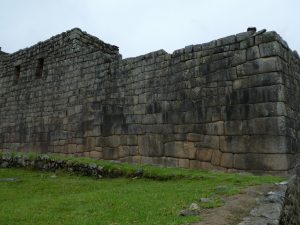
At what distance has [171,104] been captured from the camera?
32.8 ft

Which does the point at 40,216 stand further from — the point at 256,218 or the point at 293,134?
the point at 293,134

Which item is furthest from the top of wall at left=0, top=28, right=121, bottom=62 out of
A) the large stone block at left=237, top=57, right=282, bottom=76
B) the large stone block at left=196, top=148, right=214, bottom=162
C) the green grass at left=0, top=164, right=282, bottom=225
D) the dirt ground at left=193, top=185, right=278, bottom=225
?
the dirt ground at left=193, top=185, right=278, bottom=225

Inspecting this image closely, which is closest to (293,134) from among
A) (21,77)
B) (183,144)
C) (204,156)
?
(204,156)

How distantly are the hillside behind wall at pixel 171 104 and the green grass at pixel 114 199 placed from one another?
902 millimetres

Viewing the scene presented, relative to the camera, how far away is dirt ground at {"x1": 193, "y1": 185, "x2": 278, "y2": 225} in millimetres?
4188

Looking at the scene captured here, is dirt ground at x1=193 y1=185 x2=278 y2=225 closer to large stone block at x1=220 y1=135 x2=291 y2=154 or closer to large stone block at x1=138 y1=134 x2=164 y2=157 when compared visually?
large stone block at x1=220 y1=135 x2=291 y2=154

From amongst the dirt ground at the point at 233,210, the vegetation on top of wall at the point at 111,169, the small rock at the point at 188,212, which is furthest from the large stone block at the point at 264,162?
the small rock at the point at 188,212

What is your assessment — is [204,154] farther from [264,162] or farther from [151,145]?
[151,145]

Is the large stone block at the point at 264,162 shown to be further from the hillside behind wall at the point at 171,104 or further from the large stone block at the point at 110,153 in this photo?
the large stone block at the point at 110,153

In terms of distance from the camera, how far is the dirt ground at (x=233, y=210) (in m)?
4.19

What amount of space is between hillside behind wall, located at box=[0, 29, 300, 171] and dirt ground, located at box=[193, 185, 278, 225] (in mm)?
2388

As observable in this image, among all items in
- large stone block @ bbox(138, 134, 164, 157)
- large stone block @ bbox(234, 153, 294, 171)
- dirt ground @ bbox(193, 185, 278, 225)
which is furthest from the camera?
large stone block @ bbox(138, 134, 164, 157)

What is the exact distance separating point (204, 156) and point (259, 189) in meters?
3.03

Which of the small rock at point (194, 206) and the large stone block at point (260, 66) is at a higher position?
the large stone block at point (260, 66)
